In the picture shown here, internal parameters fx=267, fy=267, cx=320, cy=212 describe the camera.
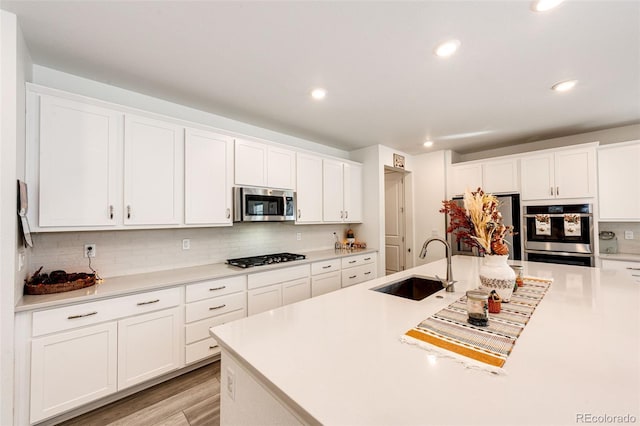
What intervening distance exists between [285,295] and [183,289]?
112 centimetres

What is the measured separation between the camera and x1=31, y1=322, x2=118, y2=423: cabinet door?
170cm

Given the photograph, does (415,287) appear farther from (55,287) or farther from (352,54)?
(55,287)

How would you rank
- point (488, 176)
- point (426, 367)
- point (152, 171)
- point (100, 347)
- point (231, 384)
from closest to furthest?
point (426, 367), point (231, 384), point (100, 347), point (152, 171), point (488, 176)

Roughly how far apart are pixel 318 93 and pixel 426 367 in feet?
7.93

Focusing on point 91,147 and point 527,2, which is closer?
point 527,2

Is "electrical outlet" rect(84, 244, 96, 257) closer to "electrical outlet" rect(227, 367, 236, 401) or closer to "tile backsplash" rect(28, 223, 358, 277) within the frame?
"tile backsplash" rect(28, 223, 358, 277)

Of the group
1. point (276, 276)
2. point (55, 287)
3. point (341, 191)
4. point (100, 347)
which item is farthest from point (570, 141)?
point (55, 287)

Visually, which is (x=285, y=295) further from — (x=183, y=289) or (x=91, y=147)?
(x=91, y=147)

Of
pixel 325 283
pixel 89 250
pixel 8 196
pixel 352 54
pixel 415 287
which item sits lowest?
pixel 325 283

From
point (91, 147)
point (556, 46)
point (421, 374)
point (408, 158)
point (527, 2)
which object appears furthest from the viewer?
point (408, 158)

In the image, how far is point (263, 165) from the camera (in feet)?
10.6

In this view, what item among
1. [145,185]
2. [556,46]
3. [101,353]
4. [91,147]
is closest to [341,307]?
[101,353]

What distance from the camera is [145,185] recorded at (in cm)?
233

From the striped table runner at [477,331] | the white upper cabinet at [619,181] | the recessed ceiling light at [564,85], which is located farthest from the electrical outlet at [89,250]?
the white upper cabinet at [619,181]
